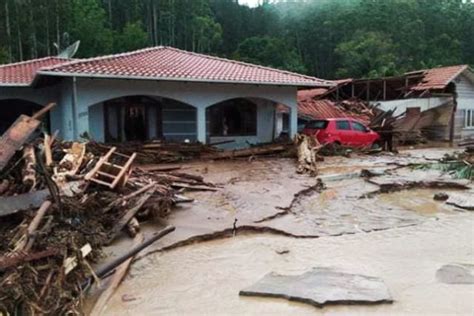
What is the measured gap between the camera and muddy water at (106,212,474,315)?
5137 millimetres

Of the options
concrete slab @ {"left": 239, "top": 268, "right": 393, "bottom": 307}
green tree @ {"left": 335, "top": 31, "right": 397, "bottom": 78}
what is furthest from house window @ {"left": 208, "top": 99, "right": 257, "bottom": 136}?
green tree @ {"left": 335, "top": 31, "right": 397, "bottom": 78}

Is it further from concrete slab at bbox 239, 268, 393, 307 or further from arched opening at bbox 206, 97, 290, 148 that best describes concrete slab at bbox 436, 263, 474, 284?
arched opening at bbox 206, 97, 290, 148

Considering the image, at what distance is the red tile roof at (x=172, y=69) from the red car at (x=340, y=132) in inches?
69.8

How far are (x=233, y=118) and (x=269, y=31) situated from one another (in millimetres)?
41153

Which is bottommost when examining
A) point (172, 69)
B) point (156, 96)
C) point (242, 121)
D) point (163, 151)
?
point (163, 151)

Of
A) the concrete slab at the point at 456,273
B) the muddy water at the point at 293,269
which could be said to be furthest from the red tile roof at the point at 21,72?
the concrete slab at the point at 456,273

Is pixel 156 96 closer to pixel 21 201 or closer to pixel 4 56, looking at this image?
pixel 21 201

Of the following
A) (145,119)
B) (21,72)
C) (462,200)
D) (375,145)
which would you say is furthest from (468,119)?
(21,72)

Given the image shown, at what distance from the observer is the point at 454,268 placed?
6.38 m

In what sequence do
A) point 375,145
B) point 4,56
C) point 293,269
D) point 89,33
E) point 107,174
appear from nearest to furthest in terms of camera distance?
point 293,269 → point 107,174 → point 375,145 → point 4,56 → point 89,33

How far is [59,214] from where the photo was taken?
6543mm

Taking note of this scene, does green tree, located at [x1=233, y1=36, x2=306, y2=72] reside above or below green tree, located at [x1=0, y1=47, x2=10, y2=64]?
above

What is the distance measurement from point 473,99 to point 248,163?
19.7m

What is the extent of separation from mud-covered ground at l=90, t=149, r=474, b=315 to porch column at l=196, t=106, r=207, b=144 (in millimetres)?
5374
